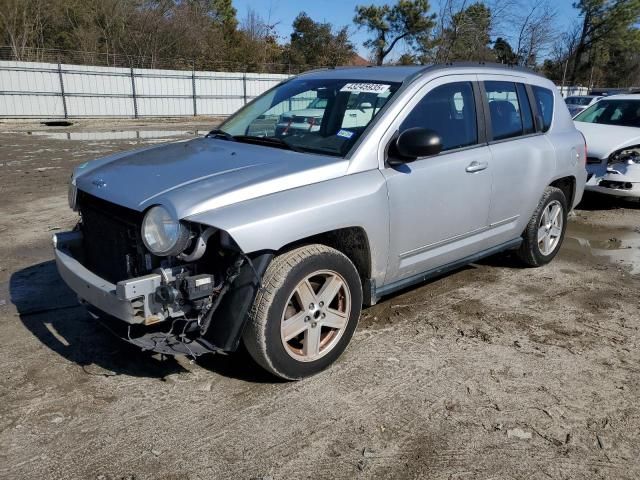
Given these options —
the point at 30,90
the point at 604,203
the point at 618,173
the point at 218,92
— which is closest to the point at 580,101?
the point at 604,203

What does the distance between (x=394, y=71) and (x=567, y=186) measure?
251cm

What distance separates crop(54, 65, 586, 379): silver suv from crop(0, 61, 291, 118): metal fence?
1592 cm

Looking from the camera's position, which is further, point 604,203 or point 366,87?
point 604,203

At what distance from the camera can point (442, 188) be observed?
3.85 m

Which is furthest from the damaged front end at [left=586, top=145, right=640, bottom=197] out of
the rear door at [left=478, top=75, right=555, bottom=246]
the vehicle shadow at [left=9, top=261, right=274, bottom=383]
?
the vehicle shadow at [left=9, top=261, right=274, bottom=383]

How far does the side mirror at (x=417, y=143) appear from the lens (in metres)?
3.39

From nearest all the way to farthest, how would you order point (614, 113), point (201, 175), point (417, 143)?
point (201, 175) < point (417, 143) < point (614, 113)

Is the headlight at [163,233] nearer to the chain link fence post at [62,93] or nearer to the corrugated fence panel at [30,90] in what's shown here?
the corrugated fence panel at [30,90]

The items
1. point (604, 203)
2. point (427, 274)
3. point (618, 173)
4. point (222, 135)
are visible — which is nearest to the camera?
point (427, 274)

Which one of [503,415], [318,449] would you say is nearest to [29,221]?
[318,449]

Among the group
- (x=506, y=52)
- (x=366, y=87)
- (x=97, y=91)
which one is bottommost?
(x=97, y=91)

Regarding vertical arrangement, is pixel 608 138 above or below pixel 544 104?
below

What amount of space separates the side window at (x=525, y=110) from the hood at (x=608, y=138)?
139 inches

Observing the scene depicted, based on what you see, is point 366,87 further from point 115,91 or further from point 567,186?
point 115,91
